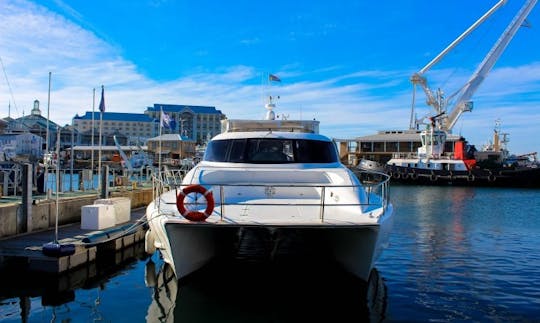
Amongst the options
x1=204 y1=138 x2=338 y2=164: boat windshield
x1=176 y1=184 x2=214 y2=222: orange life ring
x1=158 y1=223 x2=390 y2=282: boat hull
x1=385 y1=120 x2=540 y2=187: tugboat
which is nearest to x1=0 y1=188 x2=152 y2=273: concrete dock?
x1=158 y1=223 x2=390 y2=282: boat hull

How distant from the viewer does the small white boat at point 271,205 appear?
6.63 metres

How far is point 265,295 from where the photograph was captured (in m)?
7.76

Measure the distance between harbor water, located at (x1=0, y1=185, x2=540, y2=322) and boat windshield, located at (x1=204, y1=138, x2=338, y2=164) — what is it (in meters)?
2.12

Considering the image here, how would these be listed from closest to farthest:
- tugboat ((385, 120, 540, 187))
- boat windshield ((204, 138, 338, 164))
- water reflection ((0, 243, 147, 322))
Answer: water reflection ((0, 243, 147, 322)) < boat windshield ((204, 138, 338, 164)) < tugboat ((385, 120, 540, 187))

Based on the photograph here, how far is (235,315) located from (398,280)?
3954 millimetres

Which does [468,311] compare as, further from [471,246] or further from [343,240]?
[471,246]

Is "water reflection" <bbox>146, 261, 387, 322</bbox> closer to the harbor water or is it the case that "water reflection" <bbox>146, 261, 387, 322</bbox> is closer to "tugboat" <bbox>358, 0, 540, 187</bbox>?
the harbor water

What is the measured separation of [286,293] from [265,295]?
38 cm

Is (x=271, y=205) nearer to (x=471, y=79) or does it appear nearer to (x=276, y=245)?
(x=276, y=245)

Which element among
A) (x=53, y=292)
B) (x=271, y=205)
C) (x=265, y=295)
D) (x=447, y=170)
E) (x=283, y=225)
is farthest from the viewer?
(x=447, y=170)

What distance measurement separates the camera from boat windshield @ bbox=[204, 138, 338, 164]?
9438 mm

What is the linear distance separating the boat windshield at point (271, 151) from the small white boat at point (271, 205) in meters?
0.02

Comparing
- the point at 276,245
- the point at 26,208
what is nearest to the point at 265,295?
the point at 276,245

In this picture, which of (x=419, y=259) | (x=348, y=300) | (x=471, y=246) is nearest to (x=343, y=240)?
(x=348, y=300)
